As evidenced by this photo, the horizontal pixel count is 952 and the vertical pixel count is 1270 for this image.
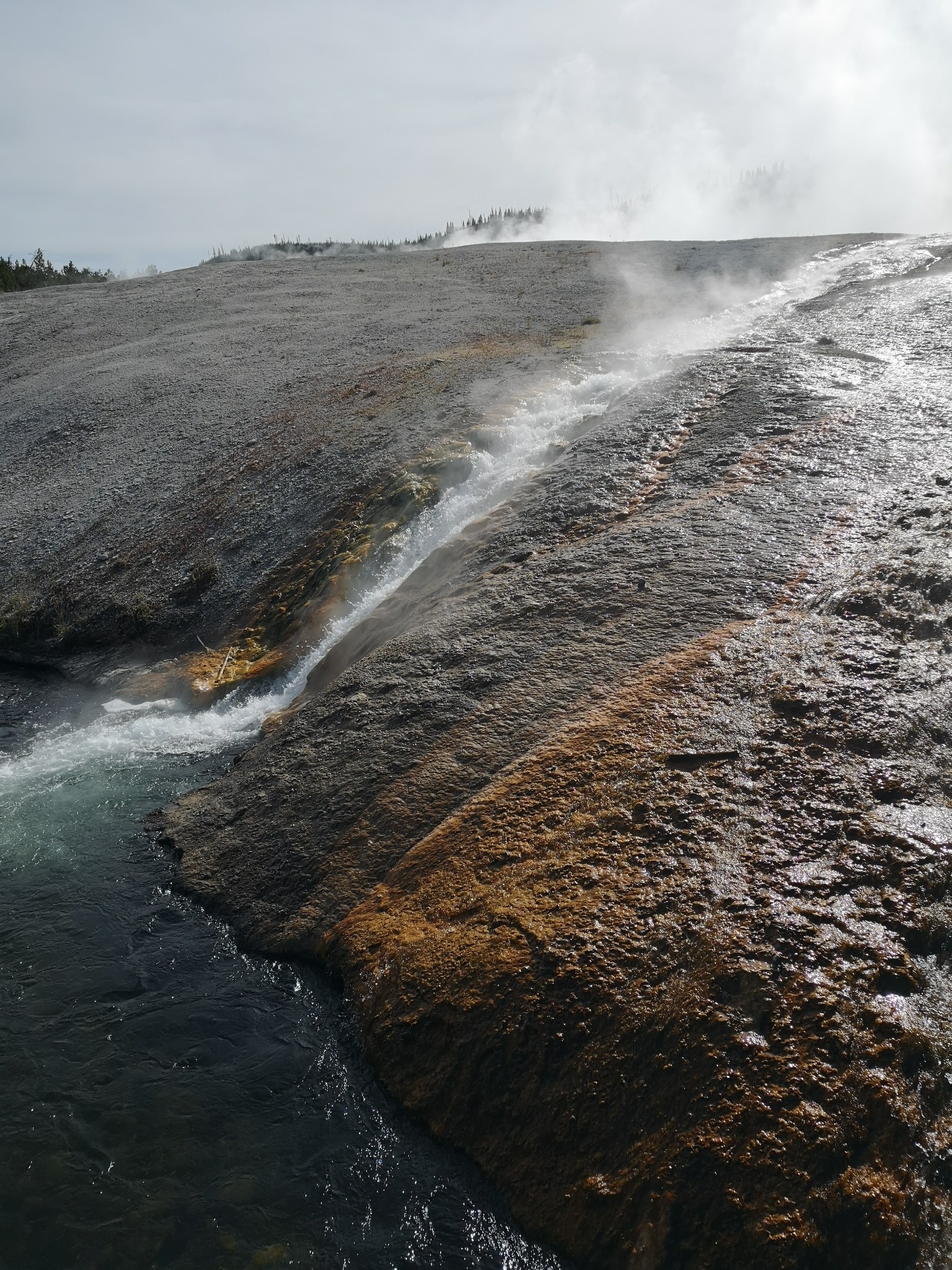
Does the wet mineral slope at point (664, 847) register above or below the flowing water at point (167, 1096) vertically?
above

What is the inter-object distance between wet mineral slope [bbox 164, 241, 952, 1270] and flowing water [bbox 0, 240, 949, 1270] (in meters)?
0.20

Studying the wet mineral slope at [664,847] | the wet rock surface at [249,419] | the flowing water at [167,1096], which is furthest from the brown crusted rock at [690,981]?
the wet rock surface at [249,419]

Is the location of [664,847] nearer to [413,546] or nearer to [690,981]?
[690,981]

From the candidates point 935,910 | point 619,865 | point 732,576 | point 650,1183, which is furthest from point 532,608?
point 650,1183

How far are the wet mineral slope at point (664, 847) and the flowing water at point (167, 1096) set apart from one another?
20 cm

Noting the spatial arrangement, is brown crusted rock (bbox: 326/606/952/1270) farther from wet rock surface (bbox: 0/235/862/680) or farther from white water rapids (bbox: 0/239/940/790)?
wet rock surface (bbox: 0/235/862/680)

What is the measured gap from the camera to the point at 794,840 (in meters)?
4.29

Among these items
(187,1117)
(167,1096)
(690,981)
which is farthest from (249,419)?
(690,981)

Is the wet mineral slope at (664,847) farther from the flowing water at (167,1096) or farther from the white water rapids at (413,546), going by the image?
the white water rapids at (413,546)

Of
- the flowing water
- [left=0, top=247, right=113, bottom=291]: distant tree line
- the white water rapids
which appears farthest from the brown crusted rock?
[left=0, top=247, right=113, bottom=291]: distant tree line

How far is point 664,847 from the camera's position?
4.43 metres

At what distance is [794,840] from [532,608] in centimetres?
270

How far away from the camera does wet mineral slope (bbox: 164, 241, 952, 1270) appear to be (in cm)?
343

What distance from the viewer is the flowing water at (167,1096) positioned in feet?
11.8
